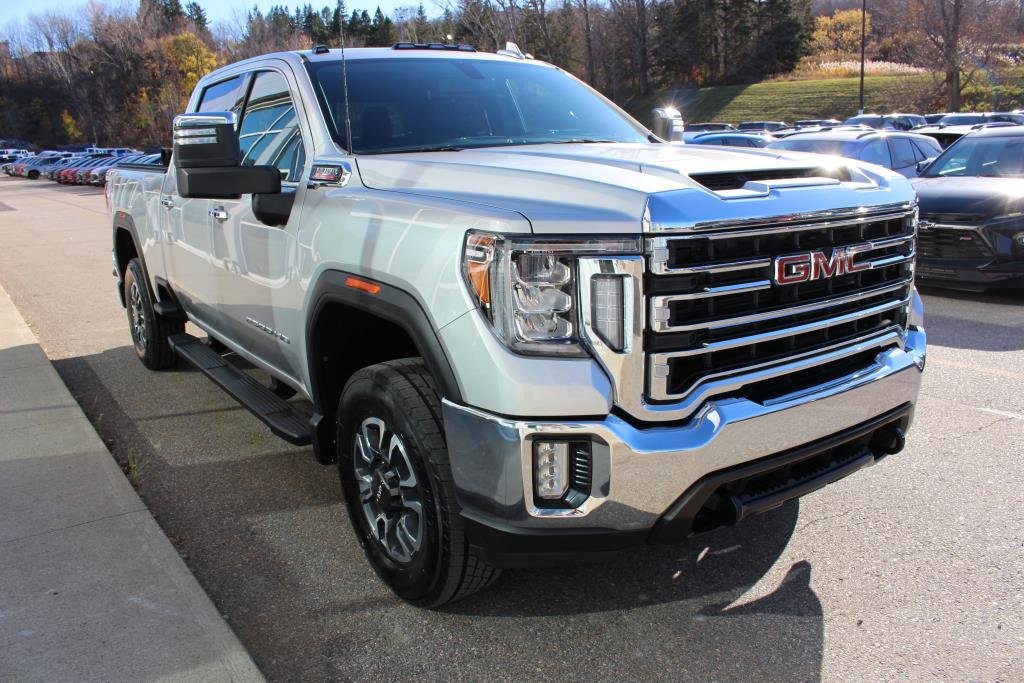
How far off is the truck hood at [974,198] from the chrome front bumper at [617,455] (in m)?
6.79

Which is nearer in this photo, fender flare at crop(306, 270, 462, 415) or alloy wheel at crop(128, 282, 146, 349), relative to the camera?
fender flare at crop(306, 270, 462, 415)

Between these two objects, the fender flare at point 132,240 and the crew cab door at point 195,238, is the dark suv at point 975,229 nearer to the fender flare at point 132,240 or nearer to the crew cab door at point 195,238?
the crew cab door at point 195,238

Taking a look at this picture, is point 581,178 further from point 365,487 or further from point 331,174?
point 365,487

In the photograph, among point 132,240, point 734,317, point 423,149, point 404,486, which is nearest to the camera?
point 734,317

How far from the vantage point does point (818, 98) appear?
56.1 meters

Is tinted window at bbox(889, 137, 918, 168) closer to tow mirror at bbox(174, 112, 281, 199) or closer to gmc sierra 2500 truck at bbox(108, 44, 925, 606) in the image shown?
gmc sierra 2500 truck at bbox(108, 44, 925, 606)

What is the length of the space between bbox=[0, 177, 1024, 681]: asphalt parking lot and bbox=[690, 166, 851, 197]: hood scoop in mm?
1496

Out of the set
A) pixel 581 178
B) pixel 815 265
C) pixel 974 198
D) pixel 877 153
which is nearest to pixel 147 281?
pixel 581 178

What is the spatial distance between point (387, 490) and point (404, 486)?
0.14m

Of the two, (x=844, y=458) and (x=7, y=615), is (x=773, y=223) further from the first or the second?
(x=7, y=615)

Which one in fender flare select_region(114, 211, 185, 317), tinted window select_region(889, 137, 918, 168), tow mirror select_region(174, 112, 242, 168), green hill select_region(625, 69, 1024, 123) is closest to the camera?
tow mirror select_region(174, 112, 242, 168)

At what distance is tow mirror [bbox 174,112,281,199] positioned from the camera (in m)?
3.29

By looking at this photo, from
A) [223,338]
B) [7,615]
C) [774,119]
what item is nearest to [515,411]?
[7,615]

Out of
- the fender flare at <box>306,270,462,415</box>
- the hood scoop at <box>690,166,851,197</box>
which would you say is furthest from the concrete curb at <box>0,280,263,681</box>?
the hood scoop at <box>690,166,851,197</box>
